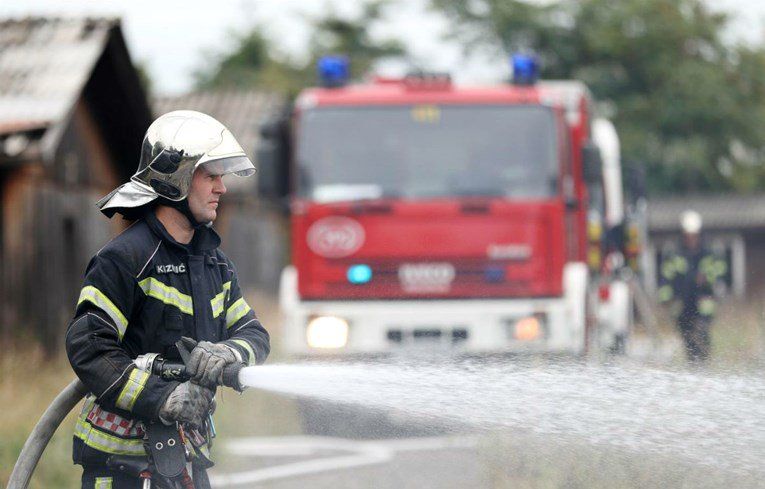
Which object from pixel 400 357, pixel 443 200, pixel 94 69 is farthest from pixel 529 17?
pixel 400 357

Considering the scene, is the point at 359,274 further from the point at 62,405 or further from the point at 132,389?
the point at 132,389

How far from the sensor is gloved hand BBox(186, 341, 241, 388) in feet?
10.9

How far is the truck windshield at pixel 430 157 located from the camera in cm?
1035

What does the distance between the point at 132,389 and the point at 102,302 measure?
23 centimetres

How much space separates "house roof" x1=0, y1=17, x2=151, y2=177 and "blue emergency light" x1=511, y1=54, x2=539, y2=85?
4.60m

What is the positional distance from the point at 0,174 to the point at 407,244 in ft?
19.7

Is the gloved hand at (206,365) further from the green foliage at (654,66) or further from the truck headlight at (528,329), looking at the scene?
the green foliage at (654,66)

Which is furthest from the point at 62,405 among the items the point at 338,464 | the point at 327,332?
the point at 327,332

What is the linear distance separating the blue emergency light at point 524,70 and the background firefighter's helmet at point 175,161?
7468mm

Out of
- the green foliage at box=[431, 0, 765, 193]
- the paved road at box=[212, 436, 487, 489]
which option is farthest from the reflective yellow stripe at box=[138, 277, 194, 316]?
the green foliage at box=[431, 0, 765, 193]

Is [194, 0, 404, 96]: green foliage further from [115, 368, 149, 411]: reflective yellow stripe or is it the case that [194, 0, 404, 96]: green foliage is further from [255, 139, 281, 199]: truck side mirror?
[115, 368, 149, 411]: reflective yellow stripe

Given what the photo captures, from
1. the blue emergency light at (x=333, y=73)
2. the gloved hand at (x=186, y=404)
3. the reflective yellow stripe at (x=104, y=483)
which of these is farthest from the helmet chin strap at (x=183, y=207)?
the blue emergency light at (x=333, y=73)

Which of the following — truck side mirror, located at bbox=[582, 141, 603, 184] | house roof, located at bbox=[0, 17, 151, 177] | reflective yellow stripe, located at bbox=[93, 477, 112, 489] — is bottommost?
reflective yellow stripe, located at bbox=[93, 477, 112, 489]

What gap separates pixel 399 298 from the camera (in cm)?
1044
